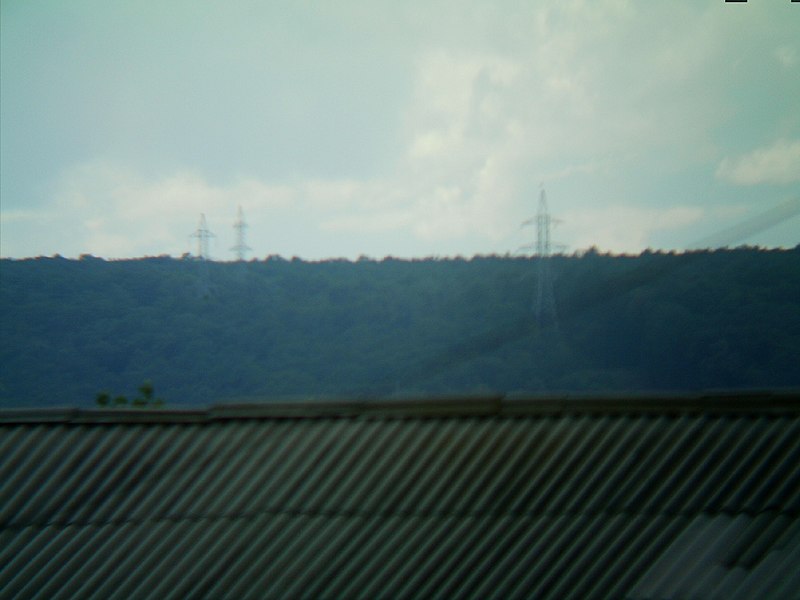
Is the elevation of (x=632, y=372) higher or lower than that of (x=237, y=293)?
lower

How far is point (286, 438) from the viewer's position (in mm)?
6727

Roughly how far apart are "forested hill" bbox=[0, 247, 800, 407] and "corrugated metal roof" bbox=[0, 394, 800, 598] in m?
8.88

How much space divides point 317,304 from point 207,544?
18.0 meters

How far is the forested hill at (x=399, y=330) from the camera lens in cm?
1739

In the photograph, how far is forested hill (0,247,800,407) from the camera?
17.4 metres

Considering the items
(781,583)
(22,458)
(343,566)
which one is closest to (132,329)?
(22,458)

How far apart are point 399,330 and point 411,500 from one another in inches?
644

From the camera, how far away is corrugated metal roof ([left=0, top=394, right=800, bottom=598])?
5789 millimetres

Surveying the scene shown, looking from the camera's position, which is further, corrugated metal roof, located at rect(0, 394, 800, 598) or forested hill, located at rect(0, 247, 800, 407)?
forested hill, located at rect(0, 247, 800, 407)

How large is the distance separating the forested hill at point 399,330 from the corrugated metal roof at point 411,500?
8.88 metres

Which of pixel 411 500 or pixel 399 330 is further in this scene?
pixel 399 330

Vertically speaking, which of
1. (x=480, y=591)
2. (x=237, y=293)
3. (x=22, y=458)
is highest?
(x=237, y=293)

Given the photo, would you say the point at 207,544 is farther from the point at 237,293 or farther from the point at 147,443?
the point at 237,293

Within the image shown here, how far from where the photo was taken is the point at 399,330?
2264 centimetres
